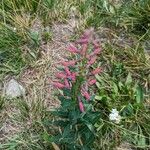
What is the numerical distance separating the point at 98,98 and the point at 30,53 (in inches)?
28.0

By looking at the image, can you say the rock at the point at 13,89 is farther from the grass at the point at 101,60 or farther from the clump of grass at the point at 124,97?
the clump of grass at the point at 124,97

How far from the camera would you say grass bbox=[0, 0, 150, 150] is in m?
3.09

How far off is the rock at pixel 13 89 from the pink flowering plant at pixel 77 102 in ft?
1.56

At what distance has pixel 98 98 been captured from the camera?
10.4 feet

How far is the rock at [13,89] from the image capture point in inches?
130

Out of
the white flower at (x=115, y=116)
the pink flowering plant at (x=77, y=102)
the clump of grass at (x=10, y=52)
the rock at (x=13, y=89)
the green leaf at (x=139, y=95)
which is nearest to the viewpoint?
the pink flowering plant at (x=77, y=102)

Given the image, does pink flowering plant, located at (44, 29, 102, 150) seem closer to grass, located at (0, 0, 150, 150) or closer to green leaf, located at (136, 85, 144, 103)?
grass, located at (0, 0, 150, 150)

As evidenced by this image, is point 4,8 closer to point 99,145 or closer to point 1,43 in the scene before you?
point 1,43

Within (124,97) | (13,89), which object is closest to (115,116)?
(124,97)

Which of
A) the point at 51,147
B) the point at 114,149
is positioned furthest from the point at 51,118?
the point at 114,149

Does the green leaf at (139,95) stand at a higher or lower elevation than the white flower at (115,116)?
higher

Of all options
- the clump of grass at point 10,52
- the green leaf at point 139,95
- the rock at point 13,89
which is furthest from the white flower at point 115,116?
the clump of grass at point 10,52

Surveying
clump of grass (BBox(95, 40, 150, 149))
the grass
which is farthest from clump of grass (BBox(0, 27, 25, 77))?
clump of grass (BBox(95, 40, 150, 149))

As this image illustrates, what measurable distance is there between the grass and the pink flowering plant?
0.64 ft
